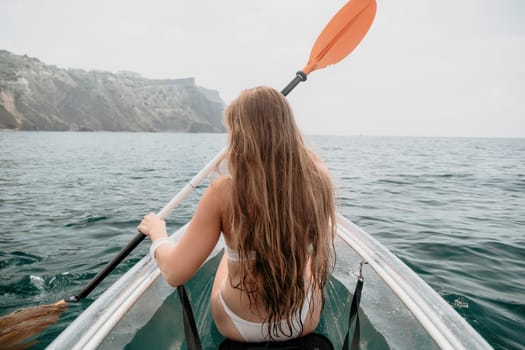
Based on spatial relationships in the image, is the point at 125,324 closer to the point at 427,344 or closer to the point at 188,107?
the point at 427,344

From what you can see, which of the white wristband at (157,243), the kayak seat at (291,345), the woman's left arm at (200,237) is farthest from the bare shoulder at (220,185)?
the kayak seat at (291,345)

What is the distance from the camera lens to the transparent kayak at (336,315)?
4.72 feet

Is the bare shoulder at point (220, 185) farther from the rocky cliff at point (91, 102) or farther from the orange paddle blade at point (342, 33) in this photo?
the rocky cliff at point (91, 102)

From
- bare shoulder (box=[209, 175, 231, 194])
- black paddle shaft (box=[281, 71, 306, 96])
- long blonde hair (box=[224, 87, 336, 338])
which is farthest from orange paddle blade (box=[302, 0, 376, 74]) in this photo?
bare shoulder (box=[209, 175, 231, 194])

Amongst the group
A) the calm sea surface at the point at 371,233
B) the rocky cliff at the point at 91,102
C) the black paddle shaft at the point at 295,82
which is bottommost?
the calm sea surface at the point at 371,233

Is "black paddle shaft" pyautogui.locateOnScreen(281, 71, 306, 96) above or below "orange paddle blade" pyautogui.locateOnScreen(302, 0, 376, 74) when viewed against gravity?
below

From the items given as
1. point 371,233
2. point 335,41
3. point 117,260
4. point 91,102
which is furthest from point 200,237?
point 91,102

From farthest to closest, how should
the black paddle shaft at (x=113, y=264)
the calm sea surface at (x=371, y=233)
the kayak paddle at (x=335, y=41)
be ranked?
the calm sea surface at (x=371, y=233) → the kayak paddle at (x=335, y=41) → the black paddle shaft at (x=113, y=264)

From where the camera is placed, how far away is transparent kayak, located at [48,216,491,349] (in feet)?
4.72

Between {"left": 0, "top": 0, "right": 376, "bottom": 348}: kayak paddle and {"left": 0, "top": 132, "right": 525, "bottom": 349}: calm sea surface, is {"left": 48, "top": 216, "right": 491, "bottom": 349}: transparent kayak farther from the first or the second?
{"left": 0, "top": 132, "right": 525, "bottom": 349}: calm sea surface

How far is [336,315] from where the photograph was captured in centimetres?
220

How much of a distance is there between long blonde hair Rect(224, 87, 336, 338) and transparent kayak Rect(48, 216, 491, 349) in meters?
0.76

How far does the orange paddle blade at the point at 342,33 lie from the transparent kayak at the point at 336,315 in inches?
78.3

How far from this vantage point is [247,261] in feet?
4.19
